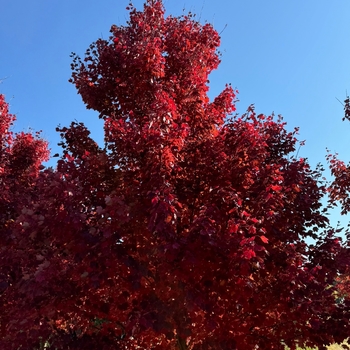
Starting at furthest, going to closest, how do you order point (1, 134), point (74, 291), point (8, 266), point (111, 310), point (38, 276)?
point (1, 134), point (8, 266), point (111, 310), point (74, 291), point (38, 276)

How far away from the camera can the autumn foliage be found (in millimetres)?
4254

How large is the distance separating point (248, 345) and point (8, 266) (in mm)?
4460

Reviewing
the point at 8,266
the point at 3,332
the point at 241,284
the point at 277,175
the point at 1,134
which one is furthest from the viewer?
the point at 1,134

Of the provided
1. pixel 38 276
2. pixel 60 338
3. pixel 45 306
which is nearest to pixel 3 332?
pixel 60 338

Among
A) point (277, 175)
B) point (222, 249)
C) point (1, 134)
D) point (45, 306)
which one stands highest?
point (1, 134)

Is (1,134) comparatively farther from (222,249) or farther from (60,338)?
(222,249)

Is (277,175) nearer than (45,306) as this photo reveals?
No

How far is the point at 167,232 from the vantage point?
3.98m

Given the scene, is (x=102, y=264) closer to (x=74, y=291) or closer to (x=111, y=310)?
(x=74, y=291)

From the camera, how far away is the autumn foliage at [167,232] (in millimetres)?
4254

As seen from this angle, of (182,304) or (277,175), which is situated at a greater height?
(277,175)

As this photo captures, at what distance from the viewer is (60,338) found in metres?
4.89

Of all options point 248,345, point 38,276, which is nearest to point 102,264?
point 38,276

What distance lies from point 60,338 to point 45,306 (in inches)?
29.3
